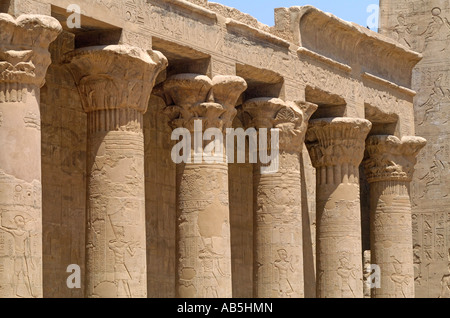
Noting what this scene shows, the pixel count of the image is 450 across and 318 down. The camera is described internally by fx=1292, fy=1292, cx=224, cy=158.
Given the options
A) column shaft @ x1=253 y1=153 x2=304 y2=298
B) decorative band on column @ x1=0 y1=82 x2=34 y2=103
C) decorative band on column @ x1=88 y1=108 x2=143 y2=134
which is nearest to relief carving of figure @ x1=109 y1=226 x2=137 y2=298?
decorative band on column @ x1=88 y1=108 x2=143 y2=134

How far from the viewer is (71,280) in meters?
22.7

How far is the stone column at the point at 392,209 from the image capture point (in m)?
27.5

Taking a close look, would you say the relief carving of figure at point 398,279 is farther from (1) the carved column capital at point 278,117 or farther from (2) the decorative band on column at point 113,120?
(2) the decorative band on column at point 113,120

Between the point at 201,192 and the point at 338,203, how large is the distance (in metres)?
5.08

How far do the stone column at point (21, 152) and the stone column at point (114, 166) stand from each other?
1.81m

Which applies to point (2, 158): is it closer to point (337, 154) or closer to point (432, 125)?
point (337, 154)

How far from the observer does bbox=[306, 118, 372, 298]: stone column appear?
2556cm

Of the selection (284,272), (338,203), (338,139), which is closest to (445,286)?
(338,203)

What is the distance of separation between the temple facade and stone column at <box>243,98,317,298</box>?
0.03 metres

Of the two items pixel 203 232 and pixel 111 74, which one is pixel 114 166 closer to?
pixel 111 74

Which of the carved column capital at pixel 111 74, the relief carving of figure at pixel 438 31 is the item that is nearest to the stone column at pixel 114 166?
the carved column capital at pixel 111 74

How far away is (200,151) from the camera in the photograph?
2177cm

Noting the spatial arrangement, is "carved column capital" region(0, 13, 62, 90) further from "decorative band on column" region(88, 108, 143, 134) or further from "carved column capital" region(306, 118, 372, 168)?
"carved column capital" region(306, 118, 372, 168)

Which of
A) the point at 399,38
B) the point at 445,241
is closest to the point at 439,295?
the point at 445,241
